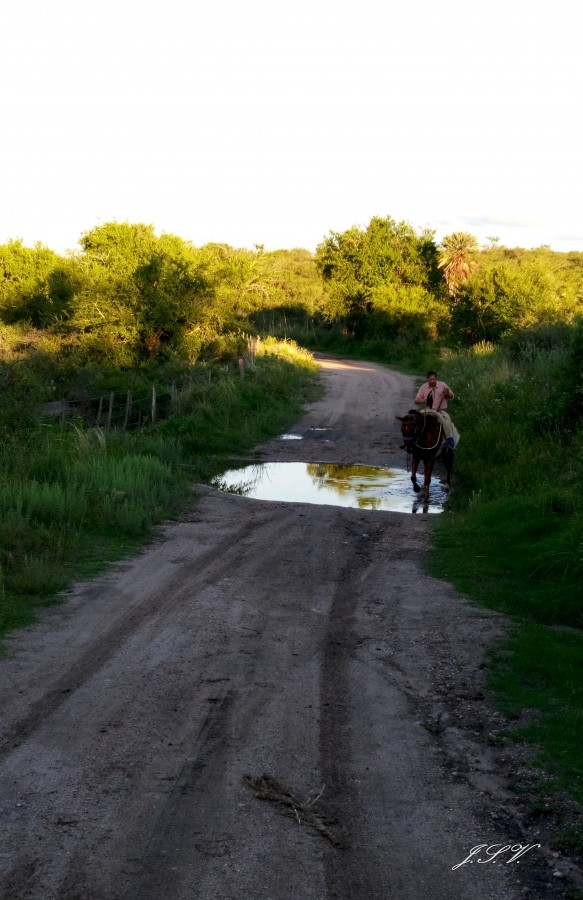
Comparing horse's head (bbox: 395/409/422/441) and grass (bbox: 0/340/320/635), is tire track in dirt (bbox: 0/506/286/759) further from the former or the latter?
horse's head (bbox: 395/409/422/441)

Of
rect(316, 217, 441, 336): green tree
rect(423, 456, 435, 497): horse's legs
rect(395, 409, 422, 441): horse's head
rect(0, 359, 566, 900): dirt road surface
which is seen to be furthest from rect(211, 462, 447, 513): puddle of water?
rect(316, 217, 441, 336): green tree

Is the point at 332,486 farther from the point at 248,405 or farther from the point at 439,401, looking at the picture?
the point at 248,405

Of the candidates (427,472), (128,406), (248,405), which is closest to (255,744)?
(427,472)

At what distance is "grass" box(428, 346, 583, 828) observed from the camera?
6406 mm

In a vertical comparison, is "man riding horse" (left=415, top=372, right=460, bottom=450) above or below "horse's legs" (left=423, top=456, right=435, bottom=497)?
above

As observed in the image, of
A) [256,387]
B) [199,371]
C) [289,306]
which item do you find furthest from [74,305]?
[289,306]

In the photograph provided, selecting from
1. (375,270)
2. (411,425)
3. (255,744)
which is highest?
(375,270)

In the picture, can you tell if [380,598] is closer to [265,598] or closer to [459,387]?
[265,598]

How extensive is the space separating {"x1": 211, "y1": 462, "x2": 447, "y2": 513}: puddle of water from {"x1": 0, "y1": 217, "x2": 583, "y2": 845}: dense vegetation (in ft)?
2.45

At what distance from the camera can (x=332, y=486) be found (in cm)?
1728

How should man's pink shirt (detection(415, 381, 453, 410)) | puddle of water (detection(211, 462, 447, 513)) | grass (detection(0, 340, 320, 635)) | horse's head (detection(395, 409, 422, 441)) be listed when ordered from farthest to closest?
1. man's pink shirt (detection(415, 381, 453, 410))
2. horse's head (detection(395, 409, 422, 441))
3. puddle of water (detection(211, 462, 447, 513))
4. grass (detection(0, 340, 320, 635))

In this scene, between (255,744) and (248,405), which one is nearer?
(255,744)
